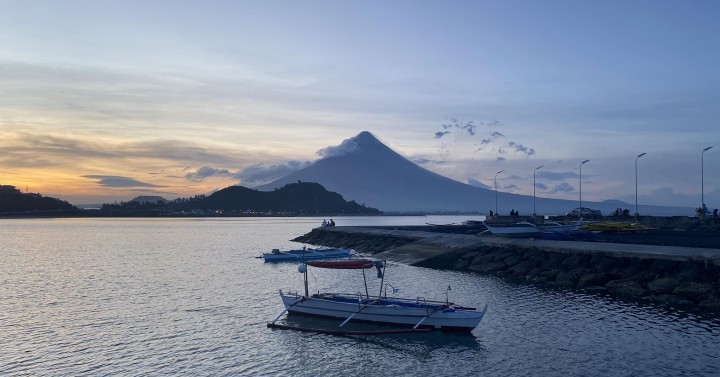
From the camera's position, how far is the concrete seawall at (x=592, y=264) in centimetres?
3259

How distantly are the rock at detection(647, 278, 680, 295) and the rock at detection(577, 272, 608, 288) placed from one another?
373 cm

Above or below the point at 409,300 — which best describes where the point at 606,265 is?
above

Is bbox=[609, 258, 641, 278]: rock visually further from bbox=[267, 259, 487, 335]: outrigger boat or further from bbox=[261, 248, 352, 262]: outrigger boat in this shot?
bbox=[261, 248, 352, 262]: outrigger boat

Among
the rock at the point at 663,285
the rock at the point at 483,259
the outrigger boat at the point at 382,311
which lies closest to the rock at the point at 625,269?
the rock at the point at 663,285

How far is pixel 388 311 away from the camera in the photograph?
93.5 ft

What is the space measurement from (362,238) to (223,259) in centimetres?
2568

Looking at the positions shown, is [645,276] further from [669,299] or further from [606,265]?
[669,299]

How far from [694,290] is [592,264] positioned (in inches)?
382

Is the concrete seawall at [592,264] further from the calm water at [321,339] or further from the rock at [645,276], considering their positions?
the calm water at [321,339]

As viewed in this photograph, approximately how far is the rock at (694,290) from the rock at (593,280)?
5536 mm

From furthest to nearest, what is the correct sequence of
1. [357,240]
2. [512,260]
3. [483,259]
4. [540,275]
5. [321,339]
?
[357,240]
[483,259]
[512,260]
[540,275]
[321,339]

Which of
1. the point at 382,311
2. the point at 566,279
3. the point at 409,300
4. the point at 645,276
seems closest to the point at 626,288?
the point at 645,276

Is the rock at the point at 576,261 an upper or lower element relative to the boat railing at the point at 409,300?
upper

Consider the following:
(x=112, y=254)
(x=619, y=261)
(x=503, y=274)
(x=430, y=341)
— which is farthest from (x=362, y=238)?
(x=430, y=341)
